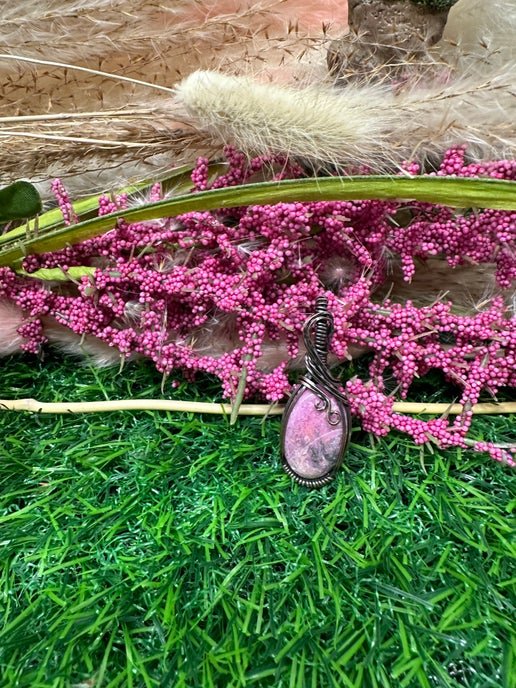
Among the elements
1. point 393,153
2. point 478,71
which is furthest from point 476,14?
point 393,153

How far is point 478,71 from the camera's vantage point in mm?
472

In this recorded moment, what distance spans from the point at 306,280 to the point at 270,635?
0.30 meters

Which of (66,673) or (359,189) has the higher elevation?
(359,189)

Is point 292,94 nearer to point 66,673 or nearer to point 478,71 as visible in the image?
point 478,71

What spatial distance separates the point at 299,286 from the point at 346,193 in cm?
10

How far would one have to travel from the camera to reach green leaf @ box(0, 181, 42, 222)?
0.50 meters

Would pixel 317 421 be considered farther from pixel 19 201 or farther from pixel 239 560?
pixel 19 201

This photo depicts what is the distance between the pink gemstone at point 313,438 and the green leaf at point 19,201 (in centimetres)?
31

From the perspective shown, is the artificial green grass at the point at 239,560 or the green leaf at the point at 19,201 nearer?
the artificial green grass at the point at 239,560

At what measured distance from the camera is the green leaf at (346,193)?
0.42 meters

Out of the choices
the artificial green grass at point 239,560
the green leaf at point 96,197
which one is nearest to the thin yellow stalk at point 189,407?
the artificial green grass at point 239,560

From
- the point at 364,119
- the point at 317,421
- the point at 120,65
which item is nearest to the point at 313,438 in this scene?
the point at 317,421

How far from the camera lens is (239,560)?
42cm

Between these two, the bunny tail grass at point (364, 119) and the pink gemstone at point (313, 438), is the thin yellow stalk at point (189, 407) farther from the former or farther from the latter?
the bunny tail grass at point (364, 119)
